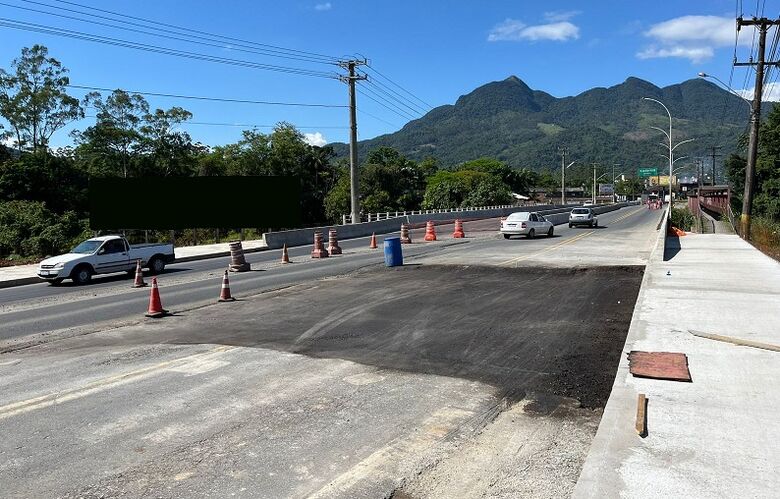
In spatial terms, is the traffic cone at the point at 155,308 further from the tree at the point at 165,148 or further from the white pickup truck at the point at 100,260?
the tree at the point at 165,148

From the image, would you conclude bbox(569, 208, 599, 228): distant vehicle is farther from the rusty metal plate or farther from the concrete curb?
the concrete curb

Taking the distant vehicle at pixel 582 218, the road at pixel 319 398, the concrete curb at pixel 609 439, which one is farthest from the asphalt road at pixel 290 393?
the distant vehicle at pixel 582 218

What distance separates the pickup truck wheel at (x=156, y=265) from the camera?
20781 millimetres

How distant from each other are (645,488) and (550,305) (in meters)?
7.58

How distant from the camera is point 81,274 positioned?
731 inches

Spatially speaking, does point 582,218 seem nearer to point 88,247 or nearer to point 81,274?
point 88,247

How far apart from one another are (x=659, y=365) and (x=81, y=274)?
17647 mm

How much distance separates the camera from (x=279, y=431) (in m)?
5.26

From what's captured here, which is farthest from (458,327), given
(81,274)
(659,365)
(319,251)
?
(319,251)

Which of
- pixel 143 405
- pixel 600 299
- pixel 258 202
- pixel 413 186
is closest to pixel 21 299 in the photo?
pixel 143 405

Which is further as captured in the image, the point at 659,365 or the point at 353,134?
the point at 353,134

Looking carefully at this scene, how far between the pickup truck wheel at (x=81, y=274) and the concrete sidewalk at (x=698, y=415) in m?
16.5

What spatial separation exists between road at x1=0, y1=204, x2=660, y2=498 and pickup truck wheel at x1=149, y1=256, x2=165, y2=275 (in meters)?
8.22

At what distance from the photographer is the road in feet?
14.5
